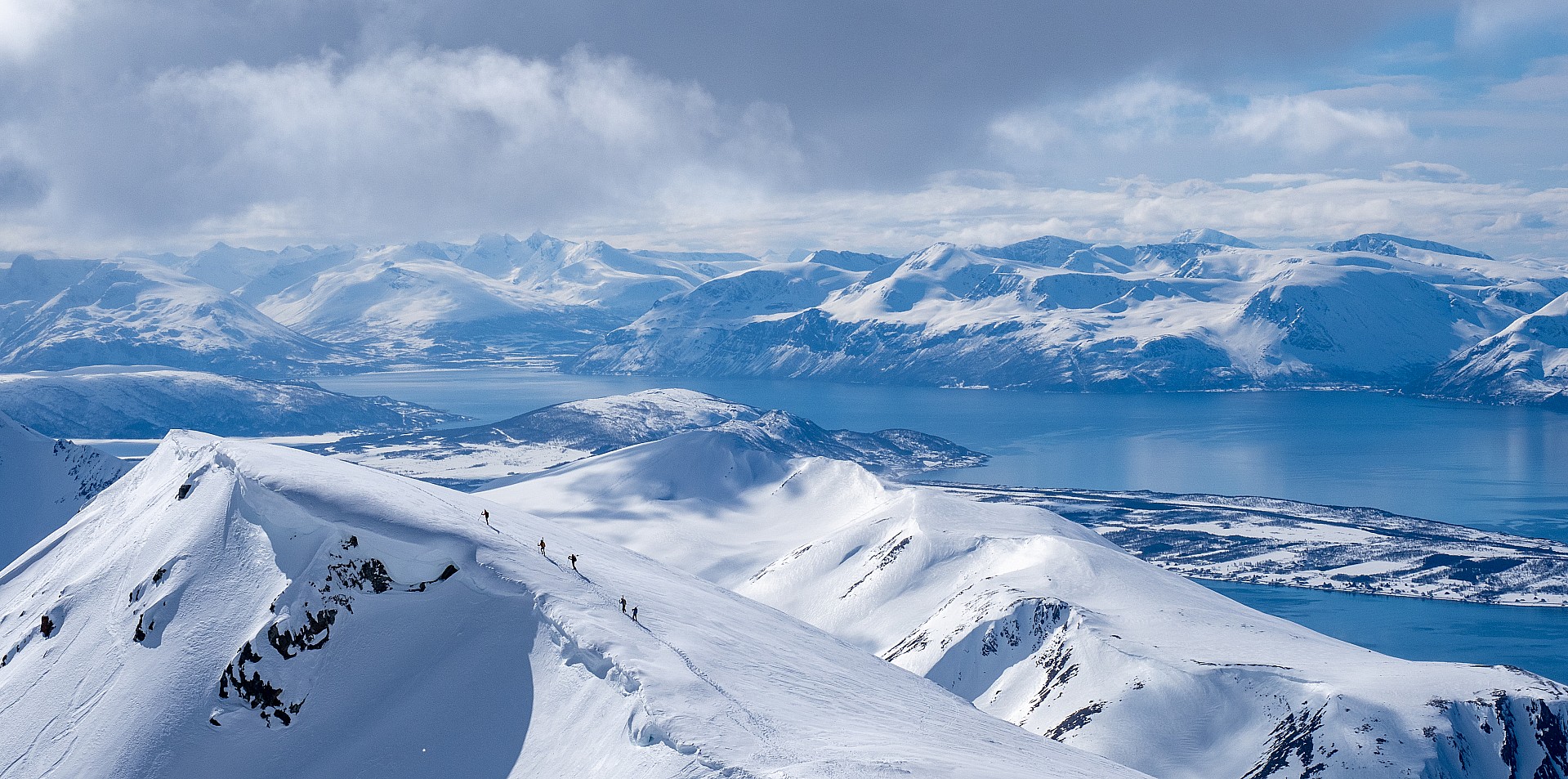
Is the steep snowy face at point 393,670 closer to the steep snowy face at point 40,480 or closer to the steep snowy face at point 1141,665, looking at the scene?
the steep snowy face at point 1141,665

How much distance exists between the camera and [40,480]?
17462 cm

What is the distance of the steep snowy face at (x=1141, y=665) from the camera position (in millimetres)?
90688

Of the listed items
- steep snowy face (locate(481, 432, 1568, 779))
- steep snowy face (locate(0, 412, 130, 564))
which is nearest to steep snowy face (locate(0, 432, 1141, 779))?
steep snowy face (locate(481, 432, 1568, 779))

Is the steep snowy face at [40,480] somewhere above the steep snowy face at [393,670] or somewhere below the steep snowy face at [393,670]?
below

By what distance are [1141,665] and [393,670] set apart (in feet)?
246

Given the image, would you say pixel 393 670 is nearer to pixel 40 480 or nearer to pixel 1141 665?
pixel 1141 665

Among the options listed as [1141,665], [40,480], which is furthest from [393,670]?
[40,480]

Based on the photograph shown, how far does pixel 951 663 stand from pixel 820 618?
108 feet

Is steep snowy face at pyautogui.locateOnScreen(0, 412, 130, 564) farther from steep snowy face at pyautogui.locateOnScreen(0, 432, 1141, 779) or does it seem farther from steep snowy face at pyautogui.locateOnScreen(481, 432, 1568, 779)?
steep snowy face at pyautogui.locateOnScreen(0, 432, 1141, 779)

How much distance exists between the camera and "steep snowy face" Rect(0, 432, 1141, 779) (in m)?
46.2

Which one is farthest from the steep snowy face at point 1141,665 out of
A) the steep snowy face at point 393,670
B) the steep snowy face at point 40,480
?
the steep snowy face at point 40,480

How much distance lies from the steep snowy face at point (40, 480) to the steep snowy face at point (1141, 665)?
102 m

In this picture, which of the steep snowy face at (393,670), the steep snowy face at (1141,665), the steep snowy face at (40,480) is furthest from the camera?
the steep snowy face at (40,480)

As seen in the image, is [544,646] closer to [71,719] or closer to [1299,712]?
[71,719]
